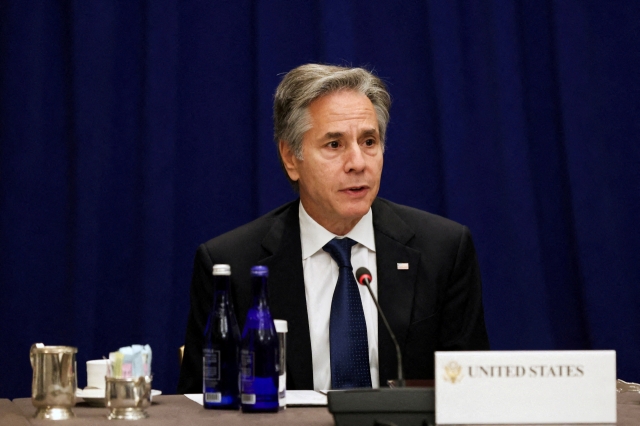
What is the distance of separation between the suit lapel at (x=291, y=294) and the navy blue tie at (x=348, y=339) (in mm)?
108

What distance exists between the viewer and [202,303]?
2287 millimetres

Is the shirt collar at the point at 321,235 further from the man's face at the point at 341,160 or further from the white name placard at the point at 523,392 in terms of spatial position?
the white name placard at the point at 523,392

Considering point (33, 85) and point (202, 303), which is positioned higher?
point (33, 85)

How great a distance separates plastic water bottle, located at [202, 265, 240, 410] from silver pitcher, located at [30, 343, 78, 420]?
0.26m

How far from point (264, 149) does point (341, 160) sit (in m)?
0.97

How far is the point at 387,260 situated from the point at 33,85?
5.58ft

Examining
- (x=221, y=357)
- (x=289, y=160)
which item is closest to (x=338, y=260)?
(x=289, y=160)

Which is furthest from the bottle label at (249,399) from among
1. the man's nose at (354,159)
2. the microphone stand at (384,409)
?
the man's nose at (354,159)

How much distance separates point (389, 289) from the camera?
2.27m

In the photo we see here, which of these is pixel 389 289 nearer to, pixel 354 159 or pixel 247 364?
pixel 354 159

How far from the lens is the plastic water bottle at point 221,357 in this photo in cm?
163

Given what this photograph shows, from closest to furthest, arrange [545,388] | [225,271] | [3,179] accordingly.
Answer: [545,388], [225,271], [3,179]

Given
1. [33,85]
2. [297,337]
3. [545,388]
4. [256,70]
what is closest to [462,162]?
[256,70]

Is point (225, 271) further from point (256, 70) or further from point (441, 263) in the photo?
point (256, 70)
